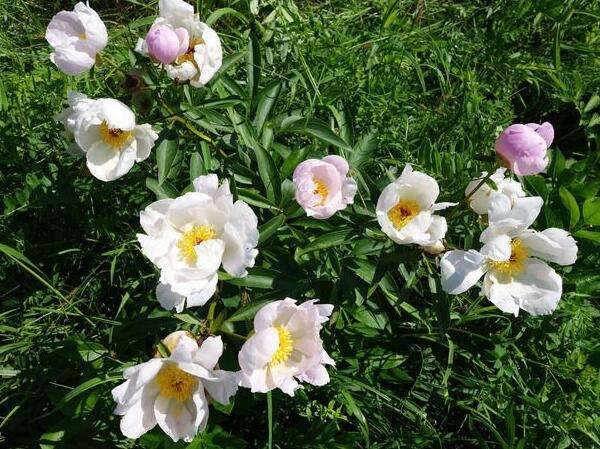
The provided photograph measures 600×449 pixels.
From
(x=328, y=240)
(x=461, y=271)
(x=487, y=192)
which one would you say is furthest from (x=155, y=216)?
(x=487, y=192)

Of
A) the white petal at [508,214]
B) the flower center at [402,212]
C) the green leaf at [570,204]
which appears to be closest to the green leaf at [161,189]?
the flower center at [402,212]

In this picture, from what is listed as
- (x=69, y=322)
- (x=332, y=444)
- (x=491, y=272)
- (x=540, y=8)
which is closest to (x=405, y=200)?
(x=491, y=272)

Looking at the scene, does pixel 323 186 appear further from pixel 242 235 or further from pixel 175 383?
pixel 175 383

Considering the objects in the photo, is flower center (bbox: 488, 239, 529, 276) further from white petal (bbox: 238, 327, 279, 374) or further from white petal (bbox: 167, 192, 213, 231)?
white petal (bbox: 167, 192, 213, 231)

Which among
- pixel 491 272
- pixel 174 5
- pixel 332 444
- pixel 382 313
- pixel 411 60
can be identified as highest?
pixel 174 5

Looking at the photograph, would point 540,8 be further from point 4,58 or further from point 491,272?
point 4,58

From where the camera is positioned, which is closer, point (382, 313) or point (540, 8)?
point (382, 313)
